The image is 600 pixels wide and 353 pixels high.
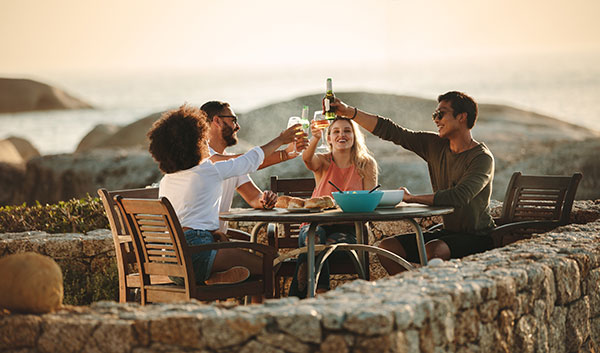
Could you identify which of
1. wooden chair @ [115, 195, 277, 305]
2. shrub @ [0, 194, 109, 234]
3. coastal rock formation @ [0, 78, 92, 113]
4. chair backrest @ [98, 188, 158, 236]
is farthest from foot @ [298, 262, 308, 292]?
coastal rock formation @ [0, 78, 92, 113]

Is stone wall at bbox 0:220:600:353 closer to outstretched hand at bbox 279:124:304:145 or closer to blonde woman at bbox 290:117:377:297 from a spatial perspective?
outstretched hand at bbox 279:124:304:145

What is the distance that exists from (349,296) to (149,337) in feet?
2.47

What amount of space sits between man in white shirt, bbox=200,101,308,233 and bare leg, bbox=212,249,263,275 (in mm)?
562

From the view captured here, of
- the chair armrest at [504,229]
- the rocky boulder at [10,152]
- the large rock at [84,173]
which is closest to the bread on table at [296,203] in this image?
the chair armrest at [504,229]

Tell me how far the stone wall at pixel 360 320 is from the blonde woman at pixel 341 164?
147 cm

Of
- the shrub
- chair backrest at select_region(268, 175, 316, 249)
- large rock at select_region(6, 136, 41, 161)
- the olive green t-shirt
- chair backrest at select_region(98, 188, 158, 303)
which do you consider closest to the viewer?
chair backrest at select_region(98, 188, 158, 303)

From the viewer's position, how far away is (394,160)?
1448 cm

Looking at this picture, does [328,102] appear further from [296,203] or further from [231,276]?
[231,276]

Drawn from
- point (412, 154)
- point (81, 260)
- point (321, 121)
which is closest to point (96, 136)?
point (412, 154)

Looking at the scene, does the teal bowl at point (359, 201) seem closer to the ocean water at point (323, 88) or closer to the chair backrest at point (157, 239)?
the chair backrest at point (157, 239)

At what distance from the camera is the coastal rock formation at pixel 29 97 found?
20.3 meters

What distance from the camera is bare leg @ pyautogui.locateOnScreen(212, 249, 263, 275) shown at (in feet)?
14.6

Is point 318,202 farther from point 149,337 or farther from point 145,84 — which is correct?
point 145,84

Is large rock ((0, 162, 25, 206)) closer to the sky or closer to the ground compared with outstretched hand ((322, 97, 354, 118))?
closer to the ground
